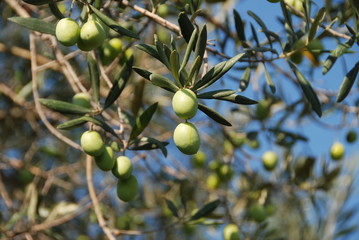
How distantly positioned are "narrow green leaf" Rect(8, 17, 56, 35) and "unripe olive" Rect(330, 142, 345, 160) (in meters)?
1.77

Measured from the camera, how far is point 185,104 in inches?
40.9

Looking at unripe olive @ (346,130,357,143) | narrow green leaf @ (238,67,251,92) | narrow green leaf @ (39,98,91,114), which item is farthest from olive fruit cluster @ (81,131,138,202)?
unripe olive @ (346,130,357,143)

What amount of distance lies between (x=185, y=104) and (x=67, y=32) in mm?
332

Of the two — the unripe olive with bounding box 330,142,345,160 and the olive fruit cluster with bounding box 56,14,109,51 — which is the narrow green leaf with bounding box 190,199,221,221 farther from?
the unripe olive with bounding box 330,142,345,160

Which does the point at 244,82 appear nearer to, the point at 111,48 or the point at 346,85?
the point at 346,85

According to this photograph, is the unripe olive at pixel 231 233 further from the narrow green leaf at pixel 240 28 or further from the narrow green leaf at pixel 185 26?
the narrow green leaf at pixel 185 26

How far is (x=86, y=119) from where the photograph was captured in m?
1.29

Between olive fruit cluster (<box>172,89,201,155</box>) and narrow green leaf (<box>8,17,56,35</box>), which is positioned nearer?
olive fruit cluster (<box>172,89,201,155</box>)

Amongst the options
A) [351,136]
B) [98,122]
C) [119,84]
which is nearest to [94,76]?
[119,84]

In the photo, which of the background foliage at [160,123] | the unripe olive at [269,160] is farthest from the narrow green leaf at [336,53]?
the unripe olive at [269,160]

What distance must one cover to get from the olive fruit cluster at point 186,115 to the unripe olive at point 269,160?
1.53 meters

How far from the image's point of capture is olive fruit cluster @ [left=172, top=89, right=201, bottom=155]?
3.41ft

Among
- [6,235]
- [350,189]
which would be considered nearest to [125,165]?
[6,235]

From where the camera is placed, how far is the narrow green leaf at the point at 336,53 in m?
1.35
